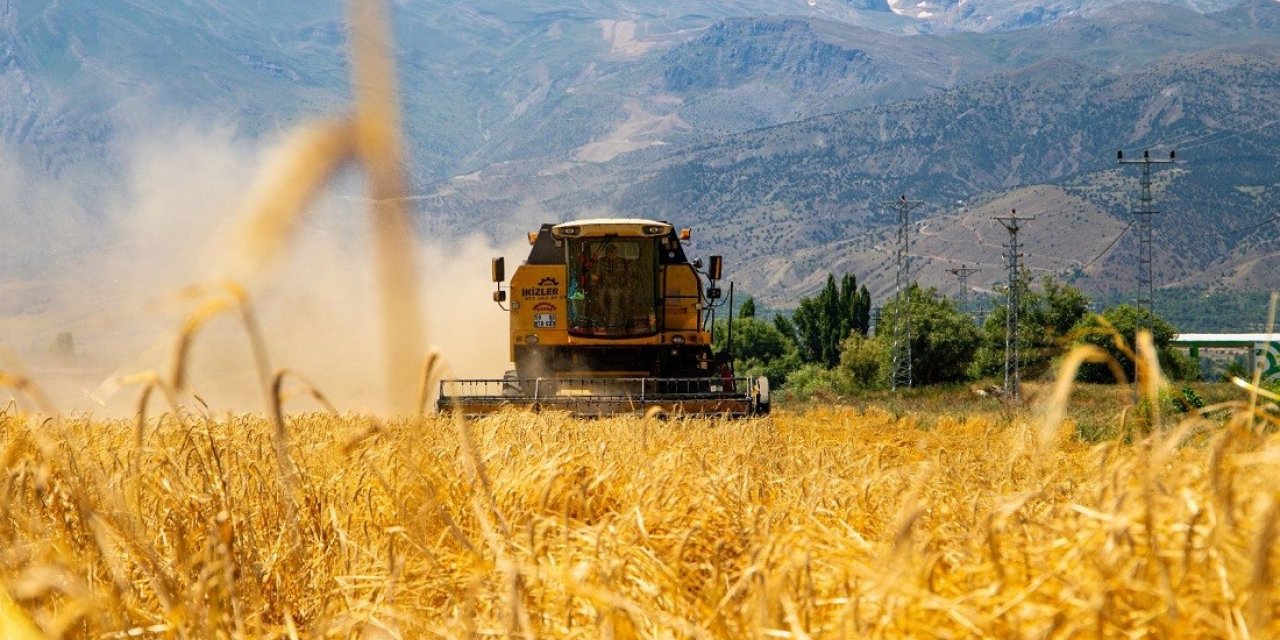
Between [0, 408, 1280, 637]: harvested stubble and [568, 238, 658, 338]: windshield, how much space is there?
13656mm

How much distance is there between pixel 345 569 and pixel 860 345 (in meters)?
89.1

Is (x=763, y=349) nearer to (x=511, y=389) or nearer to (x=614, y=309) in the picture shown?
(x=614, y=309)

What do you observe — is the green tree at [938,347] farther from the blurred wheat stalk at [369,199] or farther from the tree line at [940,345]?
the blurred wheat stalk at [369,199]

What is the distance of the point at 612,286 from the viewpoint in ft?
69.0

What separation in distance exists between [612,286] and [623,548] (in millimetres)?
17304

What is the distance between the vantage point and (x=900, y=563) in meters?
2.57

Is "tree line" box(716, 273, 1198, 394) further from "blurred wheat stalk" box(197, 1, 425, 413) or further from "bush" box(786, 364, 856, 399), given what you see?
"blurred wheat stalk" box(197, 1, 425, 413)

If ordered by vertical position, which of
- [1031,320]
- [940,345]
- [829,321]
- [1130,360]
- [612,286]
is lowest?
[1130,360]

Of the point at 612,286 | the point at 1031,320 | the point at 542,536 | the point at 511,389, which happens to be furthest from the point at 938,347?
the point at 542,536

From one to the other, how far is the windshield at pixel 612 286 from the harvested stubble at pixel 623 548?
→ 13.7 metres

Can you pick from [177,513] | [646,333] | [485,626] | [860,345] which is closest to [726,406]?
[646,333]

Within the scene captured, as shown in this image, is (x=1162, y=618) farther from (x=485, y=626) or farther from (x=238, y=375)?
(x=238, y=375)

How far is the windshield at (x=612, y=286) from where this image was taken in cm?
2100

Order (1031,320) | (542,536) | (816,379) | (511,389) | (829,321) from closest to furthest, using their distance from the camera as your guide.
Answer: (542,536), (511,389), (1031,320), (816,379), (829,321)
